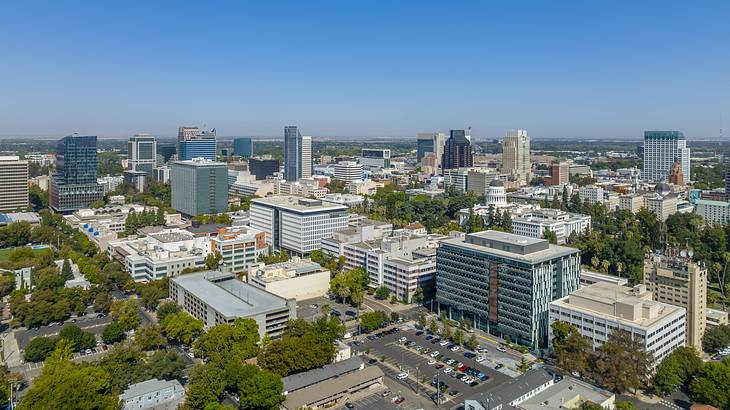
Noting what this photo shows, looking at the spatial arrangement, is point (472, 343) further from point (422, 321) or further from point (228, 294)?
point (228, 294)

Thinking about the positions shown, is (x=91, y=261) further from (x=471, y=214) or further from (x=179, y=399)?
(x=471, y=214)

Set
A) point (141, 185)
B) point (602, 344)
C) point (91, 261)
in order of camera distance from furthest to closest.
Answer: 1. point (141, 185)
2. point (91, 261)
3. point (602, 344)

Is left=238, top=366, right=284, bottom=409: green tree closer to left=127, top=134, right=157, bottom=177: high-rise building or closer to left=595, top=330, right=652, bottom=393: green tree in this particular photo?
left=595, top=330, right=652, bottom=393: green tree

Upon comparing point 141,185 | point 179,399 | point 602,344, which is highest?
point 141,185

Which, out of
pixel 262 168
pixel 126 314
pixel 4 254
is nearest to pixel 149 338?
pixel 126 314

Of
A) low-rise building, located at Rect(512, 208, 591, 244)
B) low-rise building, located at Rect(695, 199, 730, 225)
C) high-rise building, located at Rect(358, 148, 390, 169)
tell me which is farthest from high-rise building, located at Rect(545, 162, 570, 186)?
high-rise building, located at Rect(358, 148, 390, 169)

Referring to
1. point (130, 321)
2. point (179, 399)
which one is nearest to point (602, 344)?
point (179, 399)

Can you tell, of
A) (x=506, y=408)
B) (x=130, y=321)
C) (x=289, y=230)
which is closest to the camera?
(x=506, y=408)
